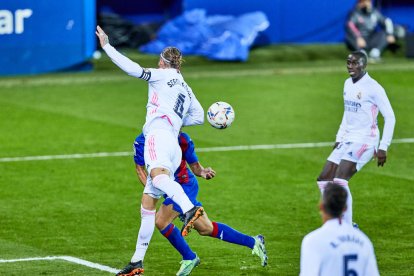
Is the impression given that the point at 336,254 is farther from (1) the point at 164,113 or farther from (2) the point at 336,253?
(1) the point at 164,113

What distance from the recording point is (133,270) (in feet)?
41.1

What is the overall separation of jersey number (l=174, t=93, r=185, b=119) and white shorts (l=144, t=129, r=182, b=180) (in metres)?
0.30

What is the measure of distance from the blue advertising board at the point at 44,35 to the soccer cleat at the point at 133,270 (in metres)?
16.4

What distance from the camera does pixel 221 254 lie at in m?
14.1

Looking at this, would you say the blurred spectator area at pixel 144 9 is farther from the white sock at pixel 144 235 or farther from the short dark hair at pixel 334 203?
the short dark hair at pixel 334 203

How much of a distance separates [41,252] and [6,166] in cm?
584

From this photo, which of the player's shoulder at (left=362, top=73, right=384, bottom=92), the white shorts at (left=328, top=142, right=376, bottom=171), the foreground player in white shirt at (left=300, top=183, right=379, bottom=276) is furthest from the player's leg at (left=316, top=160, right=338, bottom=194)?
the foreground player in white shirt at (left=300, top=183, right=379, bottom=276)

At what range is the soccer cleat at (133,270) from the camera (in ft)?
41.1

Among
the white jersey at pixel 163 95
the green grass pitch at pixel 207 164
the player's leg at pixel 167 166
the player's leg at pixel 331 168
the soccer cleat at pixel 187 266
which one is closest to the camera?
the player's leg at pixel 167 166

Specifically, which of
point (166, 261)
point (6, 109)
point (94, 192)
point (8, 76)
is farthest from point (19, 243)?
point (8, 76)

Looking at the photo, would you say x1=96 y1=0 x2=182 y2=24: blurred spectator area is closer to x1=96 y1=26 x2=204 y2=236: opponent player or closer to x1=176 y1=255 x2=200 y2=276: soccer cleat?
x1=96 y1=26 x2=204 y2=236: opponent player

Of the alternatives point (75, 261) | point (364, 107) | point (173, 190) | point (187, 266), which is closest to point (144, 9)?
point (364, 107)

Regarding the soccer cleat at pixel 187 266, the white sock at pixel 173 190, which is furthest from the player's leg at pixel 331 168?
the white sock at pixel 173 190

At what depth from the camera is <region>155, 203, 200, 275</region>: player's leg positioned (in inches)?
510
